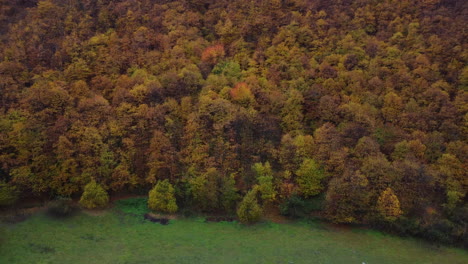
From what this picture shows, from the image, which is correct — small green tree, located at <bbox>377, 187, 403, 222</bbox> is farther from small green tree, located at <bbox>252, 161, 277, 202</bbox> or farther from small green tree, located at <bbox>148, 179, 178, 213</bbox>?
small green tree, located at <bbox>148, 179, 178, 213</bbox>

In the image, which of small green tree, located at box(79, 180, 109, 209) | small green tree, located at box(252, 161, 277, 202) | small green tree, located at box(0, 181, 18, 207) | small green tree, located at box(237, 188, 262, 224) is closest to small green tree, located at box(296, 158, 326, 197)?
small green tree, located at box(252, 161, 277, 202)

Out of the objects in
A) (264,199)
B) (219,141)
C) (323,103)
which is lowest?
(264,199)

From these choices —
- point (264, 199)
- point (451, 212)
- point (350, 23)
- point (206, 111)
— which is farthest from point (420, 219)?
point (350, 23)

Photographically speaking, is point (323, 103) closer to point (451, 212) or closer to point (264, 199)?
point (264, 199)

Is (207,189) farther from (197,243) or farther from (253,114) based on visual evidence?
(253,114)

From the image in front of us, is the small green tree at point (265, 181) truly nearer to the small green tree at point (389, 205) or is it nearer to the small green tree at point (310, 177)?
the small green tree at point (310, 177)

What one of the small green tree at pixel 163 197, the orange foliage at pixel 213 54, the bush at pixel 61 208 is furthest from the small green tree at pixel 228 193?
the orange foliage at pixel 213 54
